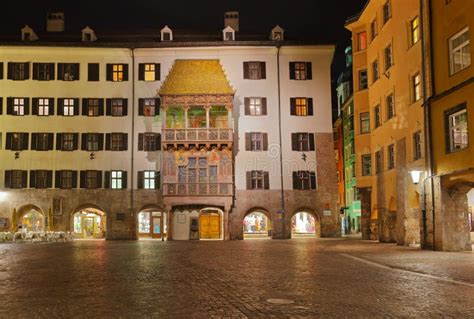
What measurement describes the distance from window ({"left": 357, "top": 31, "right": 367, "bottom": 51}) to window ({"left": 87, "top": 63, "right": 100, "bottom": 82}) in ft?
72.9

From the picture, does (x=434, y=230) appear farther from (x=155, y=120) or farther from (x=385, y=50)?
(x=155, y=120)

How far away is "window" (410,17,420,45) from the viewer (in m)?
32.1

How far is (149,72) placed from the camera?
5266 cm

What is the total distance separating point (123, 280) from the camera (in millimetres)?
15875

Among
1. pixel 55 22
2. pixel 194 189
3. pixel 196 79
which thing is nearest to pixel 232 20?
pixel 196 79

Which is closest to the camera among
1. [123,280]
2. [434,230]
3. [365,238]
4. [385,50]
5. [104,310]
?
[104,310]

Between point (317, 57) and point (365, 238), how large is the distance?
17.1 meters

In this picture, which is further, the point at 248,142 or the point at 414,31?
the point at 248,142

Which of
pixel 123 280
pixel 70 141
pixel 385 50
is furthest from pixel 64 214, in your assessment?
pixel 123 280

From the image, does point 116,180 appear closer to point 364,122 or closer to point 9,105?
point 9,105

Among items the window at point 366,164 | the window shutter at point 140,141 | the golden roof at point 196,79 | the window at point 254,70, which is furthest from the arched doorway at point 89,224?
the window at point 366,164

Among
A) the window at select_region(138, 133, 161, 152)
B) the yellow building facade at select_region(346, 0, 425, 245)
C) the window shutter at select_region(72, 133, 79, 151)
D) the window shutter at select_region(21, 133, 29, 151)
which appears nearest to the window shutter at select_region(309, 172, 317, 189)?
the yellow building facade at select_region(346, 0, 425, 245)

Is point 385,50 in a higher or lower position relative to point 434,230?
higher

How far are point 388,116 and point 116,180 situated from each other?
2404cm
